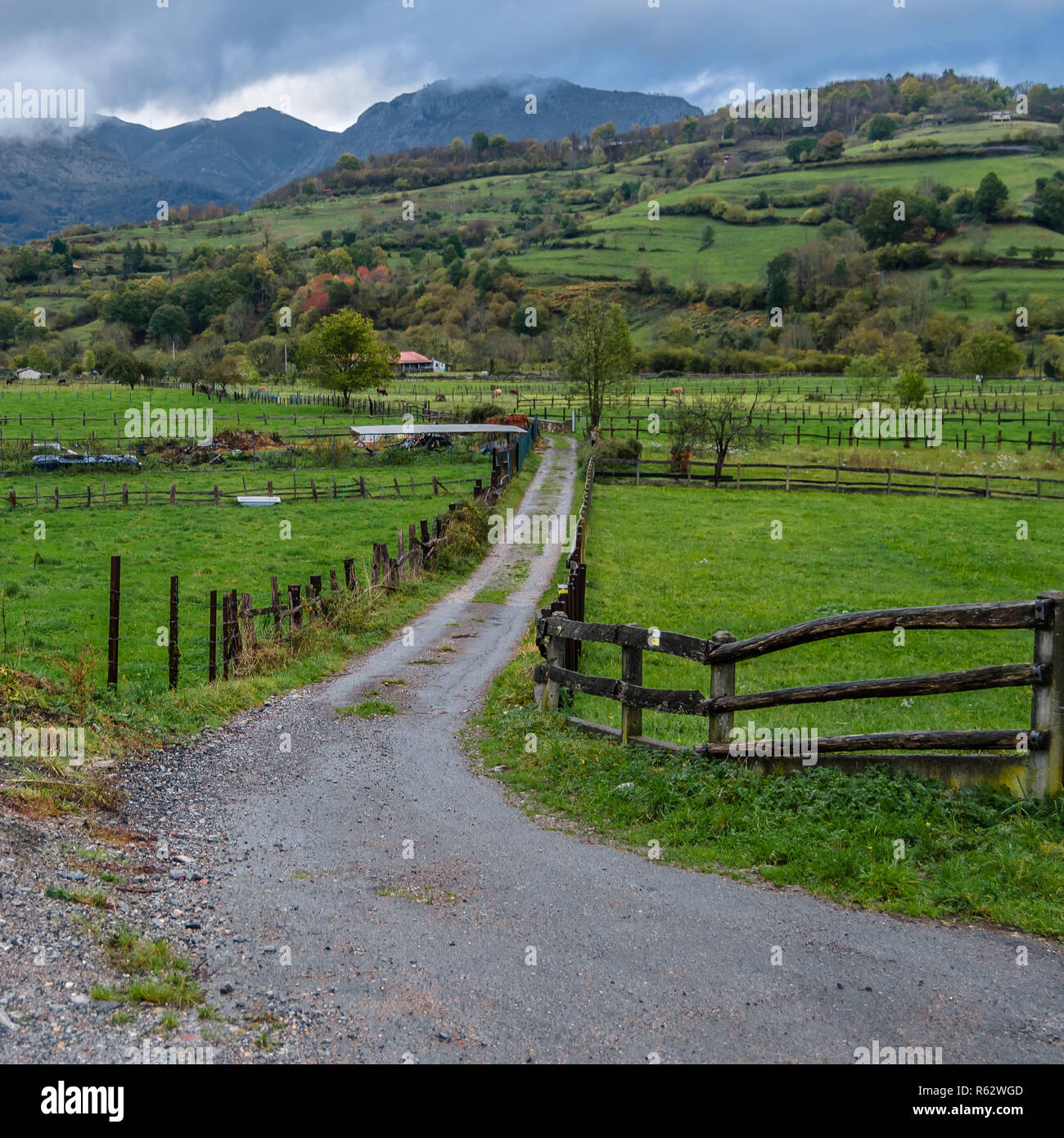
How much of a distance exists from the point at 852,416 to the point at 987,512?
3710cm

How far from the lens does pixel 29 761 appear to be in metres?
8.29

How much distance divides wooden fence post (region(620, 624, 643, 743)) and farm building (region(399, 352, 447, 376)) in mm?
123243

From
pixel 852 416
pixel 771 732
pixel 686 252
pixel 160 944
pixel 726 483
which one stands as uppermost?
pixel 686 252

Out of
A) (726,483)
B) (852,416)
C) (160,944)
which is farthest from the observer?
(852,416)

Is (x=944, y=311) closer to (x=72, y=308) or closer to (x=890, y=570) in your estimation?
(x=890, y=570)

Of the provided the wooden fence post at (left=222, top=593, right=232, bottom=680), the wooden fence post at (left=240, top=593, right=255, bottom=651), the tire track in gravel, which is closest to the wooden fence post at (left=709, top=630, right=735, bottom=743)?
the tire track in gravel

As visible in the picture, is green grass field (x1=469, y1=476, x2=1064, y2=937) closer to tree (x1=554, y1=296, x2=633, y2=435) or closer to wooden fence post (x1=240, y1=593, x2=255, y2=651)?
wooden fence post (x1=240, y1=593, x2=255, y2=651)

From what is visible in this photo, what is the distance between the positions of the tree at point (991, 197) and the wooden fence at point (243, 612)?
18271 cm

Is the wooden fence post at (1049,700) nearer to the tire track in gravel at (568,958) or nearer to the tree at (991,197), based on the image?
the tire track in gravel at (568,958)

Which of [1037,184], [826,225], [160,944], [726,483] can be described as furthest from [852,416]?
[1037,184]

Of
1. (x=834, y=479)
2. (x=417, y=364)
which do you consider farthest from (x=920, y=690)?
(x=417, y=364)

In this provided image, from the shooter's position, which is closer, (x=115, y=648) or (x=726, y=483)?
(x=115, y=648)

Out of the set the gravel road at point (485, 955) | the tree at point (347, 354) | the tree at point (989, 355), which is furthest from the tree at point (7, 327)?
the gravel road at point (485, 955)

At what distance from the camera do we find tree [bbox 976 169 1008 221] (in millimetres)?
170250
